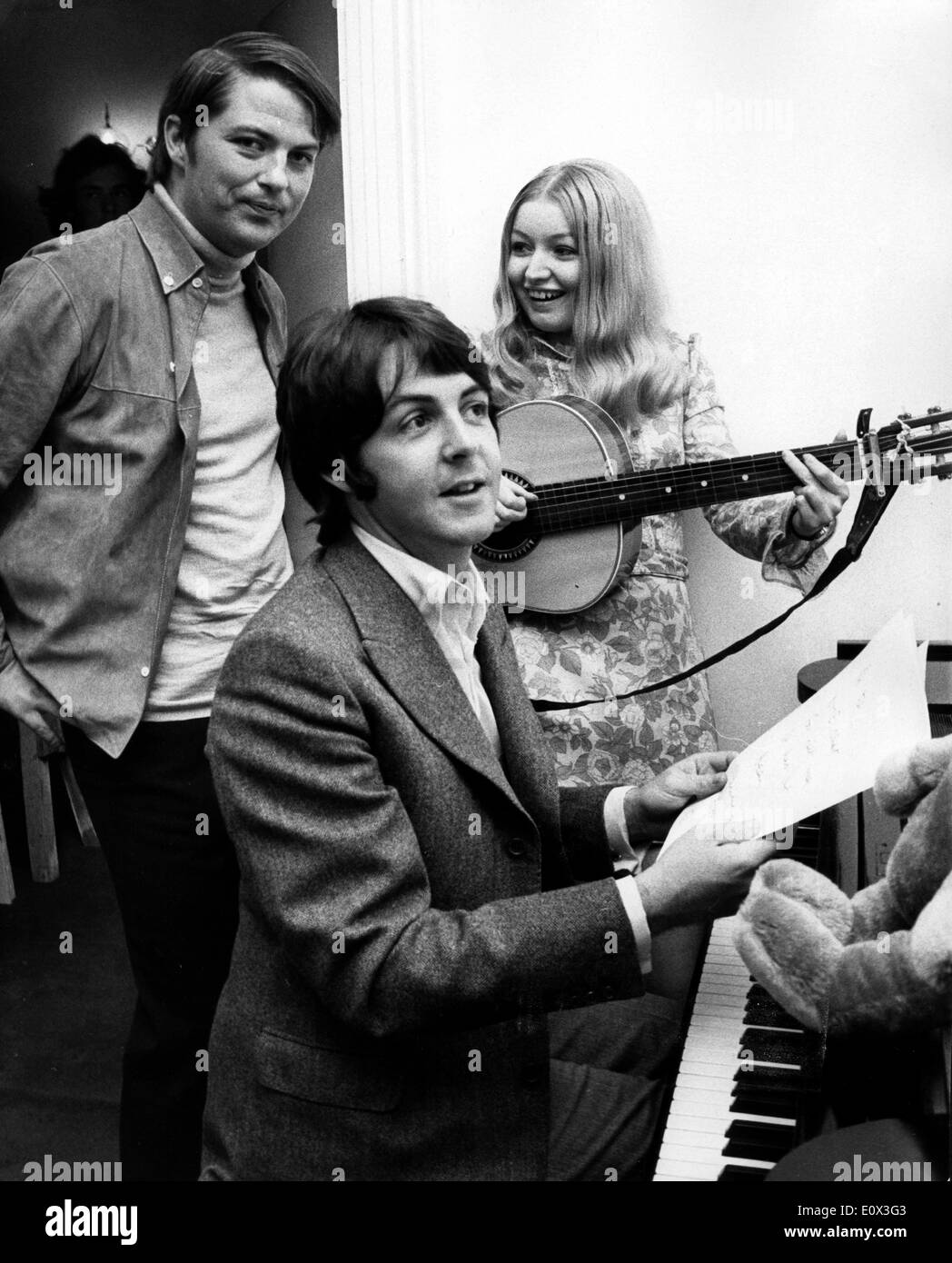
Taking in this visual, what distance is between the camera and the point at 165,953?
2.00 metres

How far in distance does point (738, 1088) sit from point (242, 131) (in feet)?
4.56

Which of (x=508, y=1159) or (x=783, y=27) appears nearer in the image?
(x=508, y=1159)

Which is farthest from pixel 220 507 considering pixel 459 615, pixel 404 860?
pixel 404 860

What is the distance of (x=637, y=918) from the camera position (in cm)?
124

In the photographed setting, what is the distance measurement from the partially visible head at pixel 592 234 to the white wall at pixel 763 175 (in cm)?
11

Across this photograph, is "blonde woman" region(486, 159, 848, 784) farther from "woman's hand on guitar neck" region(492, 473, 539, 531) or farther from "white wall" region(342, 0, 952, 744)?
"white wall" region(342, 0, 952, 744)

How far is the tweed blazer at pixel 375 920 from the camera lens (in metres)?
1.22

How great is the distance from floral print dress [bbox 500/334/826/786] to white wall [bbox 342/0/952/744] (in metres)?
0.16

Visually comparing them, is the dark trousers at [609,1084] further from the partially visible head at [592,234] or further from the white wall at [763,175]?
the partially visible head at [592,234]

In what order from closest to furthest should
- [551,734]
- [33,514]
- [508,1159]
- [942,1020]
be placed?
[942,1020] < [508,1159] < [33,514] < [551,734]

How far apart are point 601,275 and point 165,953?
124cm

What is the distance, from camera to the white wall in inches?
86.0
